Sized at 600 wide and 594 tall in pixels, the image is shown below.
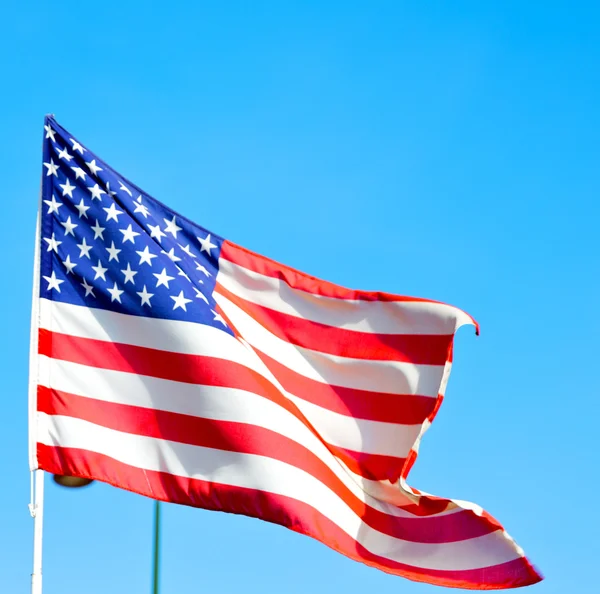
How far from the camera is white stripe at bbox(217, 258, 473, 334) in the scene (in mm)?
13914

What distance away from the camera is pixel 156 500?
12.1 metres

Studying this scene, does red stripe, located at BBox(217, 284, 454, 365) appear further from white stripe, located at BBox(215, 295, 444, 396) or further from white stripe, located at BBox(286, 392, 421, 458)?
white stripe, located at BBox(286, 392, 421, 458)

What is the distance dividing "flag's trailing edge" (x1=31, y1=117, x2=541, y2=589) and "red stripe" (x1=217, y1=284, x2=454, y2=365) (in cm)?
1

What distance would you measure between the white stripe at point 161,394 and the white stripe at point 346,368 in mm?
1365

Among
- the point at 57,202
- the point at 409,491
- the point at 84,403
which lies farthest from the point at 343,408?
the point at 57,202

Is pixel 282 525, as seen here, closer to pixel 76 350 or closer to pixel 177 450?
pixel 177 450

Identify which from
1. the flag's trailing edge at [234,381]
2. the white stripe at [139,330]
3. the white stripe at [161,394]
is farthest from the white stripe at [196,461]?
the white stripe at [139,330]

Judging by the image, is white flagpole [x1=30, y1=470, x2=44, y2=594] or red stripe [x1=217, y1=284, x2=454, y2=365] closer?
white flagpole [x1=30, y1=470, x2=44, y2=594]

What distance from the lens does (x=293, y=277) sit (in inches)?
559

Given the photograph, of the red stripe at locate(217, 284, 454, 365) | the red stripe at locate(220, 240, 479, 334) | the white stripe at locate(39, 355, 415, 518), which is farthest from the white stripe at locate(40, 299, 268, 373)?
the red stripe at locate(220, 240, 479, 334)

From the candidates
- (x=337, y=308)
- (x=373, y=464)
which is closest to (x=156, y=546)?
(x=373, y=464)

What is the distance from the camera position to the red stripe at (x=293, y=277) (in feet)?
46.1

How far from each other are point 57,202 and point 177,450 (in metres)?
3.29

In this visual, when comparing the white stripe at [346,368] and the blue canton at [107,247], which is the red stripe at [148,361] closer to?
the blue canton at [107,247]
